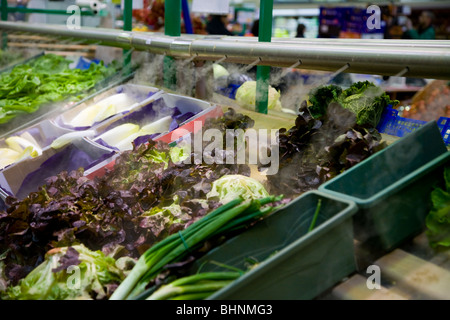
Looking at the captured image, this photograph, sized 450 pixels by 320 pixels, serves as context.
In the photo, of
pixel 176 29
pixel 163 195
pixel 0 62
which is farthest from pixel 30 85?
pixel 163 195

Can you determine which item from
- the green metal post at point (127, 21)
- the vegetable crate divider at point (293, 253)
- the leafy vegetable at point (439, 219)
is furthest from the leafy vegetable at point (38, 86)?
the leafy vegetable at point (439, 219)

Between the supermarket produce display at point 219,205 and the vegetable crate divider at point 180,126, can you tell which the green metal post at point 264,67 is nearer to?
the supermarket produce display at point 219,205

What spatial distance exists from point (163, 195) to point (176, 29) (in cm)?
211

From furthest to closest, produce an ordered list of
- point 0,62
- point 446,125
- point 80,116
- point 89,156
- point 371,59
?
point 0,62 → point 80,116 → point 89,156 → point 446,125 → point 371,59

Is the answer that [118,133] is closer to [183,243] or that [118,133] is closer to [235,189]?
[235,189]

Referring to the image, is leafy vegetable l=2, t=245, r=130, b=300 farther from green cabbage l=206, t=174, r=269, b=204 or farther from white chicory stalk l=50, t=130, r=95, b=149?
white chicory stalk l=50, t=130, r=95, b=149

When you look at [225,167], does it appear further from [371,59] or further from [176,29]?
[176,29]

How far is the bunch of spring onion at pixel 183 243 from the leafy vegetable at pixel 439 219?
572 millimetres

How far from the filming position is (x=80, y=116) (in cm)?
355

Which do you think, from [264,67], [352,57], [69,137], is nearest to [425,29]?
[264,67]

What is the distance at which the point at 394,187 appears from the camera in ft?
4.75

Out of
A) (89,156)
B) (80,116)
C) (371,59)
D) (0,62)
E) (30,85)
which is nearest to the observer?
(371,59)

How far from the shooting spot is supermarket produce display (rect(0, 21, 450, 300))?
4.65 ft
